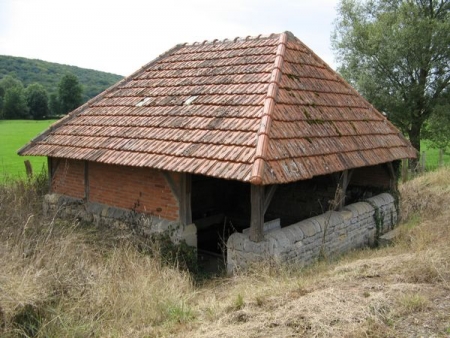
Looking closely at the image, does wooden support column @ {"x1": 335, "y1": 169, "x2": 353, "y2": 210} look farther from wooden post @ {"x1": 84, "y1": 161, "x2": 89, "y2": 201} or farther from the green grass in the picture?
the green grass

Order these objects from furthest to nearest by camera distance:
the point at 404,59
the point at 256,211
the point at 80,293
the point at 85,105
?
1. the point at 404,59
2. the point at 85,105
3. the point at 256,211
4. the point at 80,293

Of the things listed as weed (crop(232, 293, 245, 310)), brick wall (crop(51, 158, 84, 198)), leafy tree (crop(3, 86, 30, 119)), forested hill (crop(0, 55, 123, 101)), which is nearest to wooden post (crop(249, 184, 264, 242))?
weed (crop(232, 293, 245, 310))

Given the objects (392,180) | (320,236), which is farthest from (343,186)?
(392,180)

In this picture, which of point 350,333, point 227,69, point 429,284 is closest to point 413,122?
point 227,69

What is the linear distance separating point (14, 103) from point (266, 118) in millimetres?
64243

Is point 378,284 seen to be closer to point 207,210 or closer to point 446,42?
point 207,210

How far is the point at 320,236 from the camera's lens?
8.00m

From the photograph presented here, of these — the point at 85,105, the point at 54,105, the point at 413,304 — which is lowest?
the point at 413,304

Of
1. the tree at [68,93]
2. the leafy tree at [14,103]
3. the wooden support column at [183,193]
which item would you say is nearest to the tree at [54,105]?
the tree at [68,93]

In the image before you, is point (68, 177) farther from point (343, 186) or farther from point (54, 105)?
point (54, 105)

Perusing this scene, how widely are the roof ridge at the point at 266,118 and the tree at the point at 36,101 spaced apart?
6274 cm

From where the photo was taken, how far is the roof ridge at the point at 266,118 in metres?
6.18

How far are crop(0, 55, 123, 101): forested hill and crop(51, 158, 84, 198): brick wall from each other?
75.3 metres

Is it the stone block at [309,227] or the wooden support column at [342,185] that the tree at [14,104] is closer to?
the wooden support column at [342,185]
